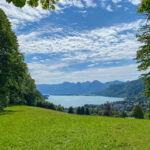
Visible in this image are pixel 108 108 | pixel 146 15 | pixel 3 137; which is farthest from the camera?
pixel 108 108

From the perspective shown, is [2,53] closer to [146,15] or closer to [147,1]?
[146,15]

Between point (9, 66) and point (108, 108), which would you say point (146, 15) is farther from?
point (108, 108)

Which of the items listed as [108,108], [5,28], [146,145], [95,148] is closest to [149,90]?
[146,145]

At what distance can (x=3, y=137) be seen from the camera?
9938 mm

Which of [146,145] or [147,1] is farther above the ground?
[147,1]

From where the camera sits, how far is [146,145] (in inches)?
360

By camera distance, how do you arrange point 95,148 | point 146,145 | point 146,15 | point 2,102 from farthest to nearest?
point 2,102 < point 146,15 < point 146,145 < point 95,148

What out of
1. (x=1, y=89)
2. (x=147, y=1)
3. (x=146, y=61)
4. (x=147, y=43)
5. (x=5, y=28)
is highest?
(x=5, y=28)

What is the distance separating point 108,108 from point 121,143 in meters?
49.8

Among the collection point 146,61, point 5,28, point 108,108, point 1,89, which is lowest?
point 108,108

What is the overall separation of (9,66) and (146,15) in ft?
60.0

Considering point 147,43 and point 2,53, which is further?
point 2,53

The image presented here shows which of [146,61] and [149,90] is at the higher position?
[146,61]

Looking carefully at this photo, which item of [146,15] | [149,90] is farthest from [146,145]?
[146,15]
